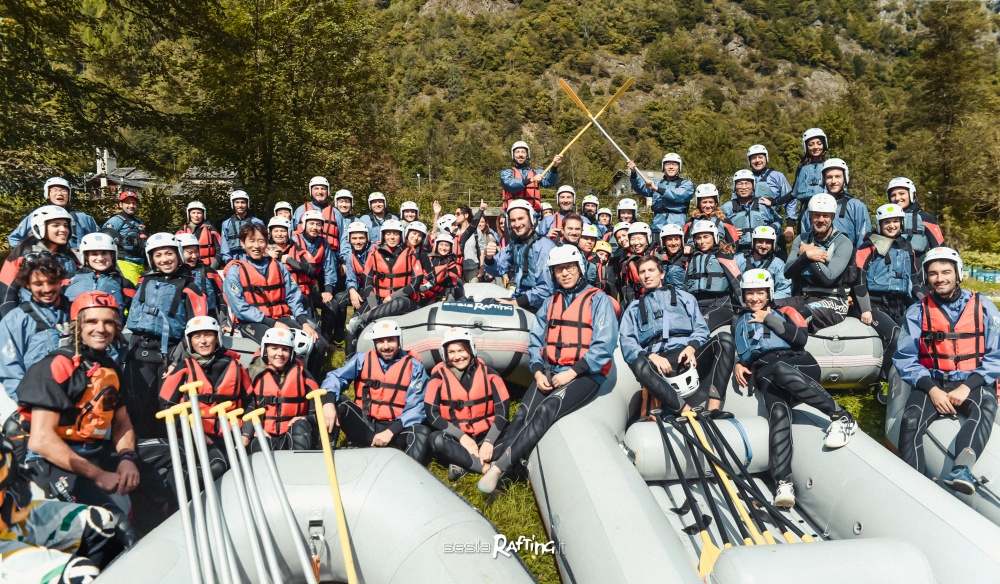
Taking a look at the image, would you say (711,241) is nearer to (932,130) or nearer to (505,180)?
(505,180)

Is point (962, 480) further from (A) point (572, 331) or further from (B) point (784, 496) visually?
(A) point (572, 331)

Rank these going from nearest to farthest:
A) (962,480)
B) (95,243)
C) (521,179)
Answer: (962,480)
(95,243)
(521,179)

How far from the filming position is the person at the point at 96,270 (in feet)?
16.0

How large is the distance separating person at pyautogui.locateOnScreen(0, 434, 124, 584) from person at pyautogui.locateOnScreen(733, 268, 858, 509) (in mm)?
4386

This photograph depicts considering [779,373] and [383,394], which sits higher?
[779,373]

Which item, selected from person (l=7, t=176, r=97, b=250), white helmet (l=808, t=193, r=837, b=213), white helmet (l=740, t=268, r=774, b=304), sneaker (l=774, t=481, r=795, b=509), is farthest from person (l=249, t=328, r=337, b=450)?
white helmet (l=808, t=193, r=837, b=213)

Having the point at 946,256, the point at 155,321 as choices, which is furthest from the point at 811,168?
the point at 155,321

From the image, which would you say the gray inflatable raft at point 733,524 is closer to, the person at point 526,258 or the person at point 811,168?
the person at point 526,258

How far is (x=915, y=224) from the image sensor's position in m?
6.38

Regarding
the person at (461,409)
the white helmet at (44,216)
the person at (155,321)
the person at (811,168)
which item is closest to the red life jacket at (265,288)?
the person at (155,321)

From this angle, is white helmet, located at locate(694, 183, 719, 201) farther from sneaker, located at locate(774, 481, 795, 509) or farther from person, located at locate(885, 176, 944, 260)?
sneaker, located at locate(774, 481, 795, 509)

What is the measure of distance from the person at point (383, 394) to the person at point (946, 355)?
3845 mm

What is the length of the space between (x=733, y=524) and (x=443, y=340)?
2.74 m

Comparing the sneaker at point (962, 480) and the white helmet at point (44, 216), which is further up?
the white helmet at point (44, 216)
